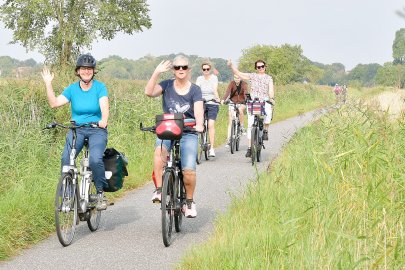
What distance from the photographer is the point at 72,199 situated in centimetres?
679

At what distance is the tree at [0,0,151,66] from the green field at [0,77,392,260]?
27.6 m

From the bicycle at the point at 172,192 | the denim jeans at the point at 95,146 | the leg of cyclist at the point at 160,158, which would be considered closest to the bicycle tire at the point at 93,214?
the denim jeans at the point at 95,146

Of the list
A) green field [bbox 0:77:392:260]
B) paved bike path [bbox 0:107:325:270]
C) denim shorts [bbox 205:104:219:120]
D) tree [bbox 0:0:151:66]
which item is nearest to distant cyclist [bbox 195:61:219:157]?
denim shorts [bbox 205:104:219:120]

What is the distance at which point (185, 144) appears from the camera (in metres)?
6.98

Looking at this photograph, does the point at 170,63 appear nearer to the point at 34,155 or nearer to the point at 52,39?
Answer: the point at 34,155

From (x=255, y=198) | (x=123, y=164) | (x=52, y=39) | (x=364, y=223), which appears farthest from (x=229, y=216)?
(x=52, y=39)

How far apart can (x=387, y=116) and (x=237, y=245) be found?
3.11 metres

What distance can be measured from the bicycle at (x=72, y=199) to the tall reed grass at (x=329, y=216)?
1546 mm

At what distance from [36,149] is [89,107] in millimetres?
3246

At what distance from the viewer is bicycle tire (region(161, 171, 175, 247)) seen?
643 cm

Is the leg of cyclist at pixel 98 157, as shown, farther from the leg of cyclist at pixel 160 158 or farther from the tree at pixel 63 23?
the tree at pixel 63 23

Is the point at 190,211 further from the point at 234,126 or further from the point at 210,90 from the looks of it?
the point at 234,126

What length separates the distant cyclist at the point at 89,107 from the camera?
7117 millimetres

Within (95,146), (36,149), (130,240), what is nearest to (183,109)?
(95,146)
